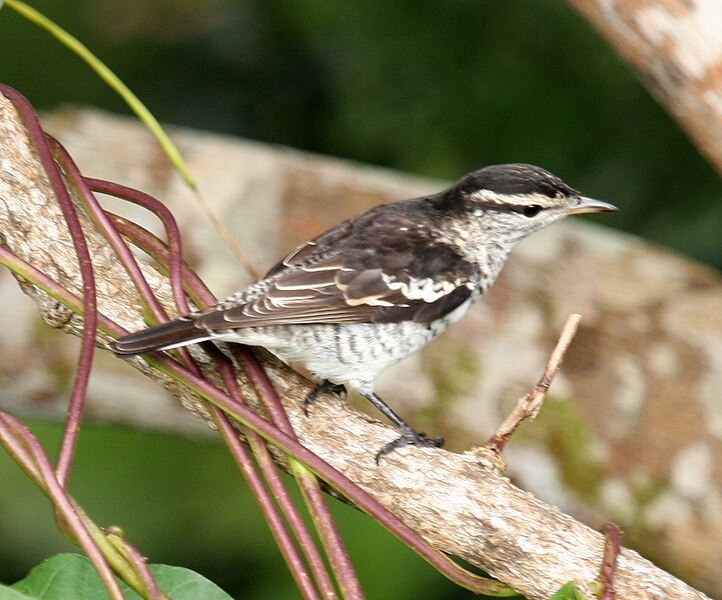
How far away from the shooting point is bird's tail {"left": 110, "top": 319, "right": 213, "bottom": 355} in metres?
2.22

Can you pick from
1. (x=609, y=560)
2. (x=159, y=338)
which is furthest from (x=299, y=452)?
(x=609, y=560)

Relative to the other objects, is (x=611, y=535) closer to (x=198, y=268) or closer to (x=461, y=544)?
(x=461, y=544)

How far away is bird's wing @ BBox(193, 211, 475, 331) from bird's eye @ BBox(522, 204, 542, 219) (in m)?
0.25

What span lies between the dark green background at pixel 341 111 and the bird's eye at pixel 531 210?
171 centimetres

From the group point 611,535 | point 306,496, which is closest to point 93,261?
point 306,496

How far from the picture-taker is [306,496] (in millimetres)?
2143

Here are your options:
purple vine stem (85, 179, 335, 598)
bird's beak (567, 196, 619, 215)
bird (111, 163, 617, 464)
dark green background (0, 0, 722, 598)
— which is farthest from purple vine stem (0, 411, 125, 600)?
dark green background (0, 0, 722, 598)

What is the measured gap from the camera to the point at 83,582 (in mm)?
1972

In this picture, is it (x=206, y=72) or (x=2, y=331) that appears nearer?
(x=2, y=331)

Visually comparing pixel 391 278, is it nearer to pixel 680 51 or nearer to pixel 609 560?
pixel 609 560

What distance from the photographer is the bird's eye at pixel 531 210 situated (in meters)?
3.36

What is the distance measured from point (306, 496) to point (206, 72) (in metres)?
→ 4.42

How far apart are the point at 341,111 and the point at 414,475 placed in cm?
355

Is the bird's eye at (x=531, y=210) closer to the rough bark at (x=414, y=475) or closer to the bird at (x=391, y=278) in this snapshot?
the bird at (x=391, y=278)
